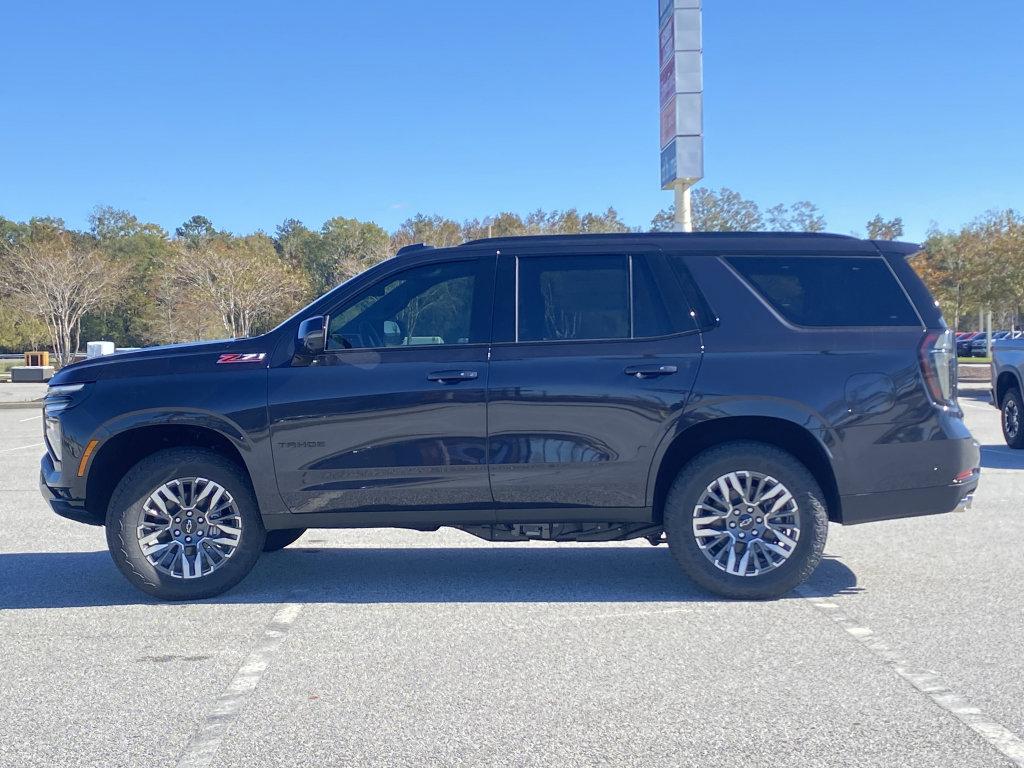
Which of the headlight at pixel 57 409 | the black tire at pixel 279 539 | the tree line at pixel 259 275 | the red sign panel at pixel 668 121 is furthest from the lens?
the tree line at pixel 259 275

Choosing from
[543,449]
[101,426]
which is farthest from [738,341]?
[101,426]

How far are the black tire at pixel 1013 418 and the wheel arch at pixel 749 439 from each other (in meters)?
8.20

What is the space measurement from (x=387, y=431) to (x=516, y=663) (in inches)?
62.4

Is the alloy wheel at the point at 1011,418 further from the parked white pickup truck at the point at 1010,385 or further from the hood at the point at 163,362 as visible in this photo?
the hood at the point at 163,362

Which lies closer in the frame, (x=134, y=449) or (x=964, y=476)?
(x=964, y=476)

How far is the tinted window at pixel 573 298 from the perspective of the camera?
5.76m

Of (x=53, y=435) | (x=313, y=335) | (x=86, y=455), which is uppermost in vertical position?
(x=313, y=335)

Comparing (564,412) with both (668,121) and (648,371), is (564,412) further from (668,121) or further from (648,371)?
(668,121)

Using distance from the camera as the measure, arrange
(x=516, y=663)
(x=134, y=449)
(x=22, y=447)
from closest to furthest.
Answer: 1. (x=516, y=663)
2. (x=134, y=449)
3. (x=22, y=447)

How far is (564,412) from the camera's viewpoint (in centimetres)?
559

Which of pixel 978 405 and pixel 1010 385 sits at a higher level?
pixel 1010 385

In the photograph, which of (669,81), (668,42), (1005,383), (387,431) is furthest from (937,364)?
(668,42)

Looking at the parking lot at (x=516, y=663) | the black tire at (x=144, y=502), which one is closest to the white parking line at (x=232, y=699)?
the parking lot at (x=516, y=663)

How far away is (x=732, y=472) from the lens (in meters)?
5.63
